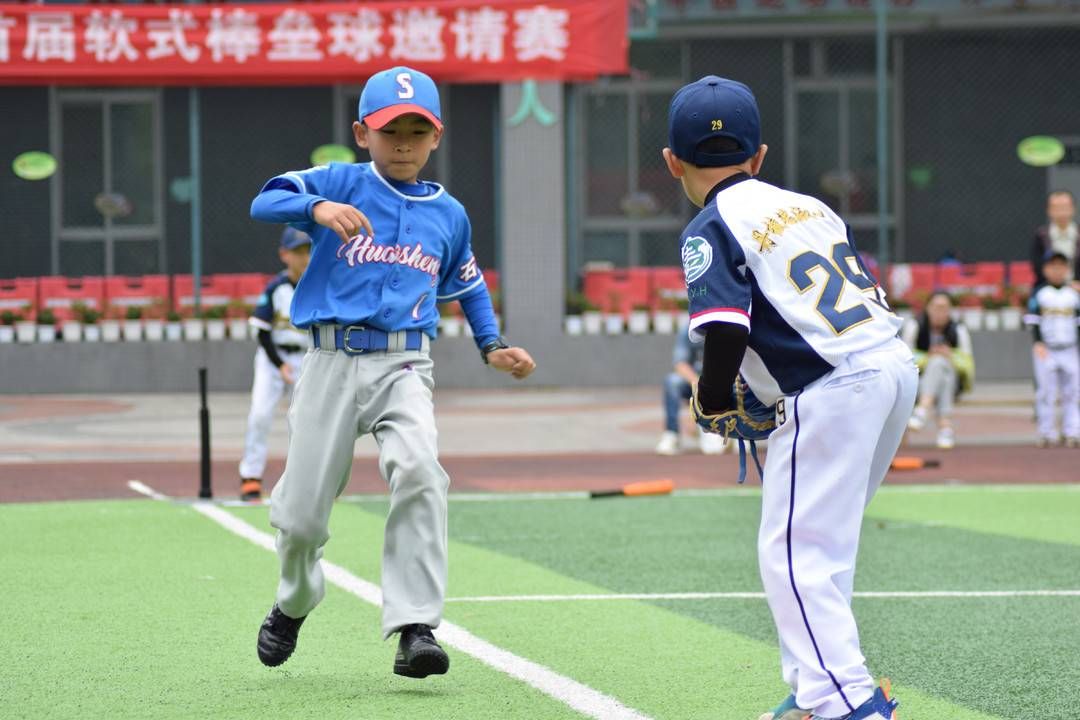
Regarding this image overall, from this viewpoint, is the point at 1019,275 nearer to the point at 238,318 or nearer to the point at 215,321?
the point at 238,318

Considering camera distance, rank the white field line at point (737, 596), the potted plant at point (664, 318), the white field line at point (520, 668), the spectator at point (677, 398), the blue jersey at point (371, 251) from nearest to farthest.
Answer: the white field line at point (520, 668)
the blue jersey at point (371, 251)
the white field line at point (737, 596)
the spectator at point (677, 398)
the potted plant at point (664, 318)

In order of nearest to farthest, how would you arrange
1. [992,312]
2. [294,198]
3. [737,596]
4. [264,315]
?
[294,198], [737,596], [264,315], [992,312]

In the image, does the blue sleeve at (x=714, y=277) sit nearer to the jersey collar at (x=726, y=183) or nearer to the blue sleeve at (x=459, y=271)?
the jersey collar at (x=726, y=183)

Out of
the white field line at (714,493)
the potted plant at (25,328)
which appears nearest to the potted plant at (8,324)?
the potted plant at (25,328)

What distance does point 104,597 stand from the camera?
842 cm

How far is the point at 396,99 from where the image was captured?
6422 millimetres

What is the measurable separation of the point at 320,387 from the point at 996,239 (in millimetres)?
23631

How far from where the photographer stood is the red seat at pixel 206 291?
24.8m

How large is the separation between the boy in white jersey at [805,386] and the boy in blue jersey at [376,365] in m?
1.54

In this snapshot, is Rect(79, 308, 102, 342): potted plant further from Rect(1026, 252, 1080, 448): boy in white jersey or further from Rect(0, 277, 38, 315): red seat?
Rect(1026, 252, 1080, 448): boy in white jersey

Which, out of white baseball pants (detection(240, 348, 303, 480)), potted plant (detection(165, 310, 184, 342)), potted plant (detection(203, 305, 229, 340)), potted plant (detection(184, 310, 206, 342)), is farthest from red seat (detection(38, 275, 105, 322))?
white baseball pants (detection(240, 348, 303, 480))

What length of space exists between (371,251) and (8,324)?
18657mm

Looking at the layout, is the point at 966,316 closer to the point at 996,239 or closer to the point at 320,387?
the point at 996,239

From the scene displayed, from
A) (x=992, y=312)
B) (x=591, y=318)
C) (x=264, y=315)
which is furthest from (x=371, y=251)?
(x=992, y=312)
